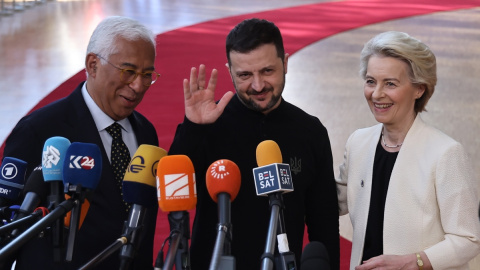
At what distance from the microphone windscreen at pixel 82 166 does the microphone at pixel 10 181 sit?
0.86 feet

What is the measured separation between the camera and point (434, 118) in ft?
24.9

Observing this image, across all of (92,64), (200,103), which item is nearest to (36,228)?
(200,103)

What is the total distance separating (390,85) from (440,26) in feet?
31.5

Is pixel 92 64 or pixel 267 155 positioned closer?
pixel 267 155

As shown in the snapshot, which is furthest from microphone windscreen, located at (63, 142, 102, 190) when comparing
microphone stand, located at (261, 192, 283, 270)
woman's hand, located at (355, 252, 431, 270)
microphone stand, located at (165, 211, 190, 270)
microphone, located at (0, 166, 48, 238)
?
woman's hand, located at (355, 252, 431, 270)

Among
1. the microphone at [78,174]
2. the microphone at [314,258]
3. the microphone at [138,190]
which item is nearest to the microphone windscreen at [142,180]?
the microphone at [138,190]

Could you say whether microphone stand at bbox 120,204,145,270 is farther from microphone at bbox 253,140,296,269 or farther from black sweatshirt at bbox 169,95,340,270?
black sweatshirt at bbox 169,95,340,270

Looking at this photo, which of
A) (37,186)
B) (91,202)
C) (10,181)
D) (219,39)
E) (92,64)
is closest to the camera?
(37,186)

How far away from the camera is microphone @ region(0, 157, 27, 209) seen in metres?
2.23

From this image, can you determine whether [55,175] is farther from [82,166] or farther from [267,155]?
[267,155]

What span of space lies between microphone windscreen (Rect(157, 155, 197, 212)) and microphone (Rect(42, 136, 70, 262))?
0.83ft

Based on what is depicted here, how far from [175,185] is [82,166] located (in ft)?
0.78

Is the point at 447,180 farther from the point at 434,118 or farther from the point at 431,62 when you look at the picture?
the point at 434,118

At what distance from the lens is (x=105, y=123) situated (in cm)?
286
